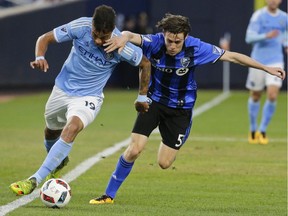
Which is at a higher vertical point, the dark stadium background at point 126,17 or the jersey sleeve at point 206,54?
the jersey sleeve at point 206,54

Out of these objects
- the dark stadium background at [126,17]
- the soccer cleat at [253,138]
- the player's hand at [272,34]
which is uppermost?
the player's hand at [272,34]

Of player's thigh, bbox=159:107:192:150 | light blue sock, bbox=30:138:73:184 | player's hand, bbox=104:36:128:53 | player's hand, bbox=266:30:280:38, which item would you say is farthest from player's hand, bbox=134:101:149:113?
player's hand, bbox=266:30:280:38

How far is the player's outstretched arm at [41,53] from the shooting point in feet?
31.6

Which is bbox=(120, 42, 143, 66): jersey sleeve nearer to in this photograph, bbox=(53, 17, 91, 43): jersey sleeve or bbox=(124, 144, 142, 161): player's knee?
bbox=(53, 17, 91, 43): jersey sleeve

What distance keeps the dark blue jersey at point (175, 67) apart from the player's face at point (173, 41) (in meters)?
0.17

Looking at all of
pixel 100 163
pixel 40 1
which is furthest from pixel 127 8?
pixel 100 163

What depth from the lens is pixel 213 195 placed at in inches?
421

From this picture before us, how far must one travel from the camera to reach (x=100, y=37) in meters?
9.72

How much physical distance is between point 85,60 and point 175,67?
970mm

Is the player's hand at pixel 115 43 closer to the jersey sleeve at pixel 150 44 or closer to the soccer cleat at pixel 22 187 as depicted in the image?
the jersey sleeve at pixel 150 44

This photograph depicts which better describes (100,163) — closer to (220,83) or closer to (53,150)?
(53,150)

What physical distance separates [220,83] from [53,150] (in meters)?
22.4

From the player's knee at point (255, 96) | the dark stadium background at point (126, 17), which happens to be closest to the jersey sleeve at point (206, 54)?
the player's knee at point (255, 96)

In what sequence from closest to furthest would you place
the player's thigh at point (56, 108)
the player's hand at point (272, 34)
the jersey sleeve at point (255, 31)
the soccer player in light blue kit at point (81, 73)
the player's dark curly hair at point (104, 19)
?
the player's dark curly hair at point (104, 19) < the soccer player in light blue kit at point (81, 73) < the player's thigh at point (56, 108) < the player's hand at point (272, 34) < the jersey sleeve at point (255, 31)
